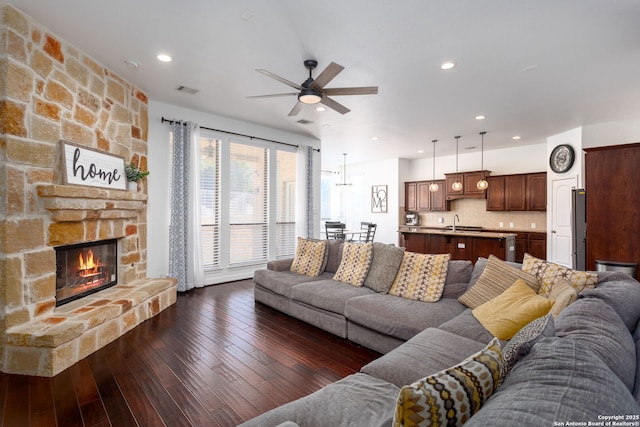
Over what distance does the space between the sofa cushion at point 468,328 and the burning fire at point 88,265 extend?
3.75 m

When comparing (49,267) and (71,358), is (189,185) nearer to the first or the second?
(49,267)

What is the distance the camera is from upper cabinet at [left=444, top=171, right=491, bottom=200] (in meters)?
8.12

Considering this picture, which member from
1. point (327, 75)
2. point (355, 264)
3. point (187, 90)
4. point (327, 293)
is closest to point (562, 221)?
point (355, 264)

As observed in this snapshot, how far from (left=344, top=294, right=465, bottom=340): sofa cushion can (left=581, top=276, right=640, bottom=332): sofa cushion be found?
1041mm

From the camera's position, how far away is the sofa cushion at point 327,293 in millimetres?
3203

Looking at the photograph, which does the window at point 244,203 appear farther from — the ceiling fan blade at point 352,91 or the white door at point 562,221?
the white door at point 562,221

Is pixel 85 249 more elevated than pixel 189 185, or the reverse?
pixel 189 185

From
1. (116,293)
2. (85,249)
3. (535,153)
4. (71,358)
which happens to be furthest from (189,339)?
(535,153)

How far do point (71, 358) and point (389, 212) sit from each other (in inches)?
332

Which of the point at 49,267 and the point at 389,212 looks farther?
the point at 389,212

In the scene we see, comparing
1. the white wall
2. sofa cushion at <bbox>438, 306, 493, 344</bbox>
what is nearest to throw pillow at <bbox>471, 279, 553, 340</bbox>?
sofa cushion at <bbox>438, 306, 493, 344</bbox>

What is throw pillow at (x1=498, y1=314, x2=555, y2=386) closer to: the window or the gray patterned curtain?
the gray patterned curtain

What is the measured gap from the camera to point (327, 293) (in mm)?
3367

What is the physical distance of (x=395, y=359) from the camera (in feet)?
5.93
